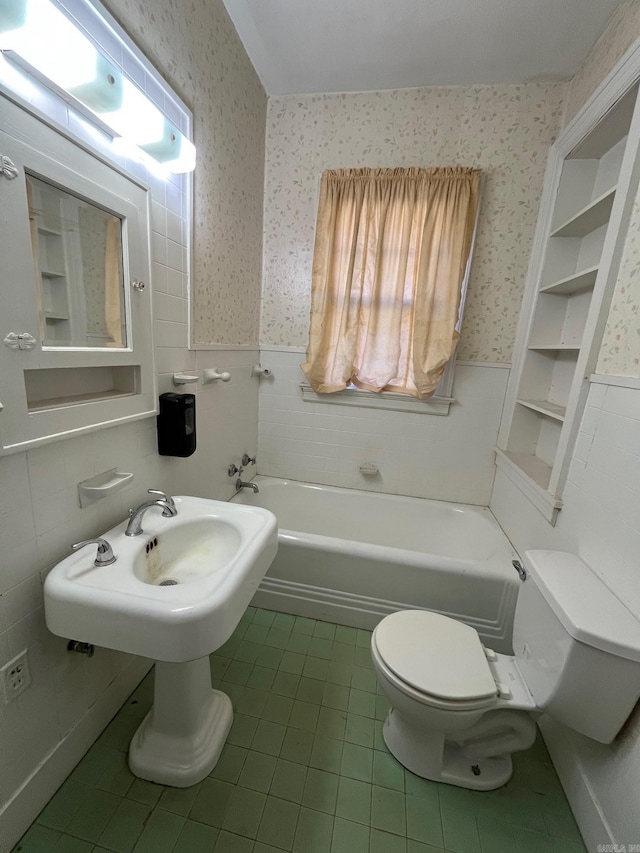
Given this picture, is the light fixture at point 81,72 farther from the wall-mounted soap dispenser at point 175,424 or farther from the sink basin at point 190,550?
the sink basin at point 190,550

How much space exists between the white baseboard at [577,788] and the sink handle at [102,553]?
149 cm

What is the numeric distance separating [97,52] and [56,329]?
0.65 meters

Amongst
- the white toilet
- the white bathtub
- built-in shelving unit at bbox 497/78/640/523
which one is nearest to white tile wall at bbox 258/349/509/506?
built-in shelving unit at bbox 497/78/640/523

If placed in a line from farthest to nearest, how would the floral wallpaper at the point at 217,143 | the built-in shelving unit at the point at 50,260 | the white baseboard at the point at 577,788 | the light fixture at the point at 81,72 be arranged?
the floral wallpaper at the point at 217,143, the white baseboard at the point at 577,788, the built-in shelving unit at the point at 50,260, the light fixture at the point at 81,72

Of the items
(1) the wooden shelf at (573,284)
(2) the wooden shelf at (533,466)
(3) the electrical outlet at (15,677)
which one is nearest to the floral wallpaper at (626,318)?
(1) the wooden shelf at (573,284)

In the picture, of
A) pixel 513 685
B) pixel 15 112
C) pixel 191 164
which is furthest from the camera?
pixel 191 164

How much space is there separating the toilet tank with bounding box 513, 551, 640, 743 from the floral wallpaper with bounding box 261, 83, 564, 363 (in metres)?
1.40

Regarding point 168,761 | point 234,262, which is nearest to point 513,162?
point 234,262

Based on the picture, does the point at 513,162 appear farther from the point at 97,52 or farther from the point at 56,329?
the point at 56,329

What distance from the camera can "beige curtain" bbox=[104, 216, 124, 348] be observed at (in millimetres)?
993

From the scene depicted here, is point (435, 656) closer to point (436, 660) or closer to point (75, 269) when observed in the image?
point (436, 660)

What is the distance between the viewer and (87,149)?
862mm

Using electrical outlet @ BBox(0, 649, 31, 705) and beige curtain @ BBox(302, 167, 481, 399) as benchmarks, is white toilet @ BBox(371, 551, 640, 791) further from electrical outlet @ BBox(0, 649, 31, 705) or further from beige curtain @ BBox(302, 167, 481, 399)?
beige curtain @ BBox(302, 167, 481, 399)

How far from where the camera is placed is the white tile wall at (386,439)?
2.08 m
